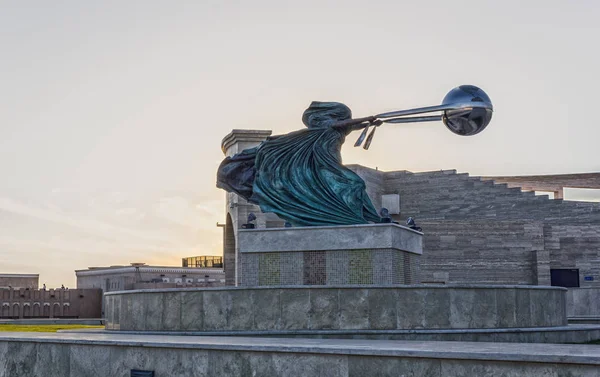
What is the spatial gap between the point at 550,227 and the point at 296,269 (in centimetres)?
2012

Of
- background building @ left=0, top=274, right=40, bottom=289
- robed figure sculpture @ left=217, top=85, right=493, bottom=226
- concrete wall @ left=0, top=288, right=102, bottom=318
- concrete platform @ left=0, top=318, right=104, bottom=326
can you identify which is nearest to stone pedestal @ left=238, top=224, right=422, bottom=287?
robed figure sculpture @ left=217, top=85, right=493, bottom=226

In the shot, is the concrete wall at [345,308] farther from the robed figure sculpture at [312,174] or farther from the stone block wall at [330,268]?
the robed figure sculpture at [312,174]

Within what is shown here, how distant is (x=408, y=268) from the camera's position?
15.9m

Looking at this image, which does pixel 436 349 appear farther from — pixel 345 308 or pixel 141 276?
pixel 141 276

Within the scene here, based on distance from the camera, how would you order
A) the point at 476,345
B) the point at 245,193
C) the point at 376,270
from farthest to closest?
1. the point at 245,193
2. the point at 376,270
3. the point at 476,345

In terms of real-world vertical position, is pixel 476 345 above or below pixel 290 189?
below

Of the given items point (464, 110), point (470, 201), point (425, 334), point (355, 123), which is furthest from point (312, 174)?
point (470, 201)

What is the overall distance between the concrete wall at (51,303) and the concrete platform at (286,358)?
2318cm

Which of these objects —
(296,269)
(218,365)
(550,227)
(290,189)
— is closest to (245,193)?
(290,189)

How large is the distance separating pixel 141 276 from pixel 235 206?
1948cm

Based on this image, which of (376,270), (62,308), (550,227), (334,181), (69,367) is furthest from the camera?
(62,308)

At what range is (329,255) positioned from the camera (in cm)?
1547

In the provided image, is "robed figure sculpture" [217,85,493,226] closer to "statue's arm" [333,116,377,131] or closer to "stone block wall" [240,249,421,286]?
"statue's arm" [333,116,377,131]

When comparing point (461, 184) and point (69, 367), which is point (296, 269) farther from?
point (461, 184)
